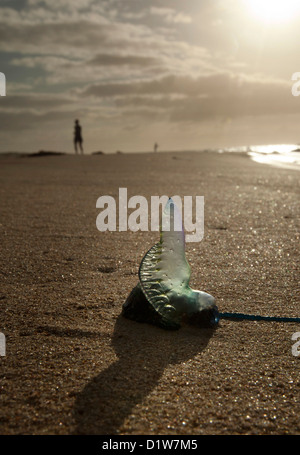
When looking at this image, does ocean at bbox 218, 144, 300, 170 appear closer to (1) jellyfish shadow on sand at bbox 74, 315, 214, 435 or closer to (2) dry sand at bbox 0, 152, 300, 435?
(2) dry sand at bbox 0, 152, 300, 435

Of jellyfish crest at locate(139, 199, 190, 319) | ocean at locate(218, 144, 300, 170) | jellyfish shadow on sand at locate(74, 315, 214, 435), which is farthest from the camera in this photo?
ocean at locate(218, 144, 300, 170)

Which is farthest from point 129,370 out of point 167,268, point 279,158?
point 279,158

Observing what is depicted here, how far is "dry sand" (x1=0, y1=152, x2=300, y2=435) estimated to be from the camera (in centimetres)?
123

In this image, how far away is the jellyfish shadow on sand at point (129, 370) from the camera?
1.21 meters

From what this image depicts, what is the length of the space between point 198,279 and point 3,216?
1.97 meters

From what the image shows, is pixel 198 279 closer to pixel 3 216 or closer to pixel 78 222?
pixel 78 222

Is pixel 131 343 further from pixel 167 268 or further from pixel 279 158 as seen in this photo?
pixel 279 158

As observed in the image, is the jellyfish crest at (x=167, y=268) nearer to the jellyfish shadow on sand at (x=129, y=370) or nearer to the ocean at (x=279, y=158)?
the jellyfish shadow on sand at (x=129, y=370)

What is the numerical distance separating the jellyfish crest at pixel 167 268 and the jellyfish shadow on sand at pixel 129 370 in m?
0.11

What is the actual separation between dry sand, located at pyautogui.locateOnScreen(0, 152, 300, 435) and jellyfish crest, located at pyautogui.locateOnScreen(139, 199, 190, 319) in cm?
12

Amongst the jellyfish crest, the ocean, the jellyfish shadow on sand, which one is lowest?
the jellyfish shadow on sand

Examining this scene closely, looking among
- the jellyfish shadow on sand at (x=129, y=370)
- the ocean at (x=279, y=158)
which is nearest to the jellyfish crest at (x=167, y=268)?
the jellyfish shadow on sand at (x=129, y=370)

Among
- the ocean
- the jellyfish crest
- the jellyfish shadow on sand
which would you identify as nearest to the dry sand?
the jellyfish shadow on sand

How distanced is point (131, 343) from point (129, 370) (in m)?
0.18
